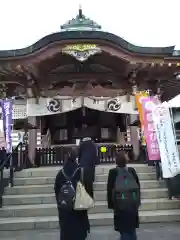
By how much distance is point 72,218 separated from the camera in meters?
4.95

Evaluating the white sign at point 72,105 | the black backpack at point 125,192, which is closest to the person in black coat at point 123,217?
the black backpack at point 125,192

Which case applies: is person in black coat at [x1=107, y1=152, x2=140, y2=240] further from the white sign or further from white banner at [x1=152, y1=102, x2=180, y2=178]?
the white sign

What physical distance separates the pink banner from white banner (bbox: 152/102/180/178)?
0.74 meters

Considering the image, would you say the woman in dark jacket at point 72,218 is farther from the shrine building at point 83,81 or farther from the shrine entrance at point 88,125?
the shrine entrance at point 88,125

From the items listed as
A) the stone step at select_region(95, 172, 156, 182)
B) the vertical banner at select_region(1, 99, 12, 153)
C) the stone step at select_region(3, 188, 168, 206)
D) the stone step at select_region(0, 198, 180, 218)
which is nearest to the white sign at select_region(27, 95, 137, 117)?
the vertical banner at select_region(1, 99, 12, 153)

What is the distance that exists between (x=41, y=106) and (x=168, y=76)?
520 centimetres

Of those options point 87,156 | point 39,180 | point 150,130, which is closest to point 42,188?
point 39,180

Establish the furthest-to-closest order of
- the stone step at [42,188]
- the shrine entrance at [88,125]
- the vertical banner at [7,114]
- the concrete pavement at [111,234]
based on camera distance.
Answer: the shrine entrance at [88,125] → the vertical banner at [7,114] → the stone step at [42,188] → the concrete pavement at [111,234]

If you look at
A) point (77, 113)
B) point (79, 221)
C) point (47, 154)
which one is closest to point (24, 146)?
point (47, 154)

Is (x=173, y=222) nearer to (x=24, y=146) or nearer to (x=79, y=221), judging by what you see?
(x=79, y=221)

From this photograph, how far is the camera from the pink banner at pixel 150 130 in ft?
29.3

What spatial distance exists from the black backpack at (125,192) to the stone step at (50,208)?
125 inches

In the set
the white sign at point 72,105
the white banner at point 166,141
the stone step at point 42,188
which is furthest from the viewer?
the white sign at point 72,105

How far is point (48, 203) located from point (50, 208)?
1.76 ft
